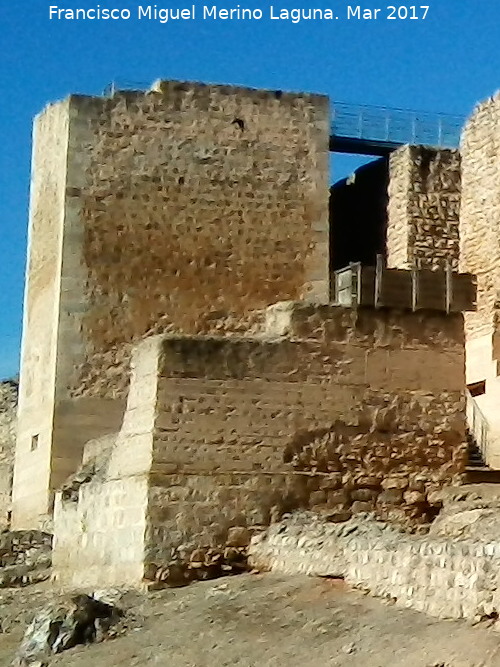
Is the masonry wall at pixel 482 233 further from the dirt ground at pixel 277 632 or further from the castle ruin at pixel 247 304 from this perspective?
the dirt ground at pixel 277 632

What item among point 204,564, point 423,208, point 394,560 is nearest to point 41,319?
point 423,208

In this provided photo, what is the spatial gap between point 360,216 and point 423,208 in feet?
4.41

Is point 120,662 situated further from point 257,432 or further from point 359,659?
point 257,432

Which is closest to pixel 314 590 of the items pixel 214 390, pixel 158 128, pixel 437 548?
pixel 437 548

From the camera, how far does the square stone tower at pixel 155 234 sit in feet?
58.3

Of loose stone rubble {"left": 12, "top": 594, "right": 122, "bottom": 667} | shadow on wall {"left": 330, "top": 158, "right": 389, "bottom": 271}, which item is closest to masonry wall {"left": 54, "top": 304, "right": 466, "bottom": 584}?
loose stone rubble {"left": 12, "top": 594, "right": 122, "bottom": 667}

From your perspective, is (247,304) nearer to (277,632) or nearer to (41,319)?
(41,319)

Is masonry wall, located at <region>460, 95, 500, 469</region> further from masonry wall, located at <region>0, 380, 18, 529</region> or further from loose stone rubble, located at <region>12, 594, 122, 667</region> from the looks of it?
masonry wall, located at <region>0, 380, 18, 529</region>

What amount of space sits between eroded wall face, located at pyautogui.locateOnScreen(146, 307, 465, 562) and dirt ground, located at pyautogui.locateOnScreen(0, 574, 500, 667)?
861mm

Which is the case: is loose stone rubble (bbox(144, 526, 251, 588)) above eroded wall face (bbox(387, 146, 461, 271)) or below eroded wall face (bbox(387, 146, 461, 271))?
below

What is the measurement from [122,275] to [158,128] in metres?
2.10

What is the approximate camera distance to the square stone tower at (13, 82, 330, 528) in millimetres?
17766

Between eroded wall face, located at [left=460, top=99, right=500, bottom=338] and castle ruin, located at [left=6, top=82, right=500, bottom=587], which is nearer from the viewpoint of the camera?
castle ruin, located at [left=6, top=82, right=500, bottom=587]

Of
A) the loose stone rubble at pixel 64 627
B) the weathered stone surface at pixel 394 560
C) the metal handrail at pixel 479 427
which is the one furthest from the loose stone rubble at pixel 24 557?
the metal handrail at pixel 479 427
